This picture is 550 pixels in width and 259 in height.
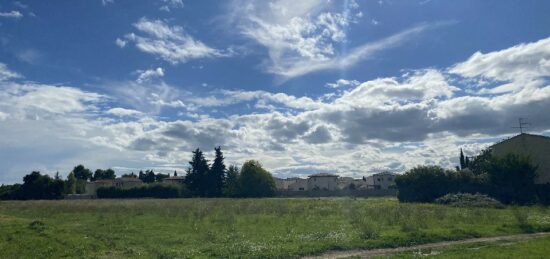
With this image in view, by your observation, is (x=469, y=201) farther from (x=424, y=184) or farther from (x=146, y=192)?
(x=146, y=192)

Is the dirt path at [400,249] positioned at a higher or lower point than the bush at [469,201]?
lower

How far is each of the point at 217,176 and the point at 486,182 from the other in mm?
63973

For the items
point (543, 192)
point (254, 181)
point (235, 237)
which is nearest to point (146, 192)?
point (254, 181)

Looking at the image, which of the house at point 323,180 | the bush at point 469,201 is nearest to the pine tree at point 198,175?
the house at point 323,180

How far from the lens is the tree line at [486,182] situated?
49.2m

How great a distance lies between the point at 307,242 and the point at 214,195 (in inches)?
3290

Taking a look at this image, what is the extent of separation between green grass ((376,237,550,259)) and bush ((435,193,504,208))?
27.4m

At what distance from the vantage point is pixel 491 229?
2200 cm

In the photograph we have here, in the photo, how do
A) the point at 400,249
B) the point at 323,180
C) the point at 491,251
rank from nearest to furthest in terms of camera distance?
the point at 491,251, the point at 400,249, the point at 323,180

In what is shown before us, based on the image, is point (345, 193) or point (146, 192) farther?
point (345, 193)

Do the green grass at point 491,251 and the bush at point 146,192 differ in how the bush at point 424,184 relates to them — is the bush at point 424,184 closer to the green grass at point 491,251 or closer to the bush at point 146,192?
the green grass at point 491,251

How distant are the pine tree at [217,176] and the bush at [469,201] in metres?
60.2

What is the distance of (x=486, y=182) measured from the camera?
5166 centimetres

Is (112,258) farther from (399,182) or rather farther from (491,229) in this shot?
(399,182)
